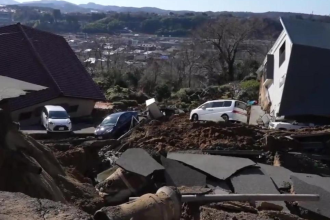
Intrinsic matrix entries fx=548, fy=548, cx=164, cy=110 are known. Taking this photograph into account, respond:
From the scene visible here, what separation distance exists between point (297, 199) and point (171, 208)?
19.7 ft

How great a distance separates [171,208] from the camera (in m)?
8.00

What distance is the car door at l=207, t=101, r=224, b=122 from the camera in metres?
28.0

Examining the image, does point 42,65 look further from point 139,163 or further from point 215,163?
point 139,163

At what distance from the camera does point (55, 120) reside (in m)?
29.2

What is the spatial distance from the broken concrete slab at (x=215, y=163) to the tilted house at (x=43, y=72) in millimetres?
18420

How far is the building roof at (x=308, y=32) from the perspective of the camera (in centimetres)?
3235

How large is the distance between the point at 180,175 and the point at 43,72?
73.8 feet

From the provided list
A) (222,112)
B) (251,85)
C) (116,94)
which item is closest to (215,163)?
(222,112)

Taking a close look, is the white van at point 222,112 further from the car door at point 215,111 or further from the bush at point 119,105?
the bush at point 119,105

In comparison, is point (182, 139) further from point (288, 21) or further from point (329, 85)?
point (288, 21)

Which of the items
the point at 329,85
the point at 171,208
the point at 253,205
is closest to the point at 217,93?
the point at 329,85

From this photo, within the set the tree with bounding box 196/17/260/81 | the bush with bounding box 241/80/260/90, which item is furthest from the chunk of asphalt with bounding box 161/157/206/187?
the tree with bounding box 196/17/260/81

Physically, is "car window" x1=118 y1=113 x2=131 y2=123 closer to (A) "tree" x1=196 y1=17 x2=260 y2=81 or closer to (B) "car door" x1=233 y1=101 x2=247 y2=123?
(B) "car door" x1=233 y1=101 x2=247 y2=123

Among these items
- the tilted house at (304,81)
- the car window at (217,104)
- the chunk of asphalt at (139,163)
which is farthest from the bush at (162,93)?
the chunk of asphalt at (139,163)
